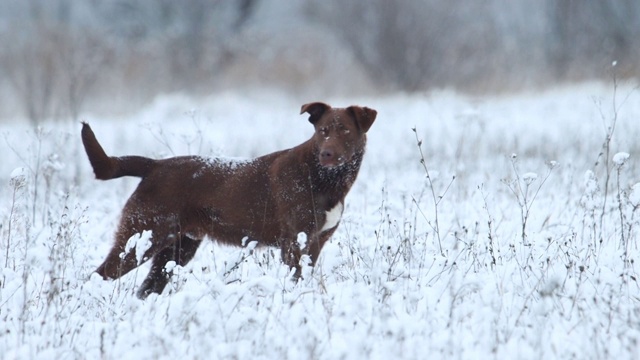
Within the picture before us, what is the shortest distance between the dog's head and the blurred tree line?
46.6 feet

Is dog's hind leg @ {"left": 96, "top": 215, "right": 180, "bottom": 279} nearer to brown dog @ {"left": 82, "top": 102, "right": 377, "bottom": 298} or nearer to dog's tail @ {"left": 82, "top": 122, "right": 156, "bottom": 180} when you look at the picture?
brown dog @ {"left": 82, "top": 102, "right": 377, "bottom": 298}

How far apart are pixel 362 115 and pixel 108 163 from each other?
180cm

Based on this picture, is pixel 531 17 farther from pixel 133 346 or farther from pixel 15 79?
pixel 133 346

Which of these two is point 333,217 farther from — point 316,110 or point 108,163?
point 108,163

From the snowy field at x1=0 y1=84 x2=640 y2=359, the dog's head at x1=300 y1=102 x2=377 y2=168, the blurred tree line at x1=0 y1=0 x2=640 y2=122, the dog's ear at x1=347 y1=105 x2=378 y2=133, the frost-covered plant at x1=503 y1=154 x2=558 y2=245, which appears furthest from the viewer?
the blurred tree line at x1=0 y1=0 x2=640 y2=122

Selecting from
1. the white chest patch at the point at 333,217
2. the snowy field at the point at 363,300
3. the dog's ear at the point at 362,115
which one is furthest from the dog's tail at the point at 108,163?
the dog's ear at the point at 362,115

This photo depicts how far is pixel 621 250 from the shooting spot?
4.91m

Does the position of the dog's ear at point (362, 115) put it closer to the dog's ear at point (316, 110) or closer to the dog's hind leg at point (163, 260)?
the dog's ear at point (316, 110)

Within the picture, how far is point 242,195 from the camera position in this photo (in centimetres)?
464

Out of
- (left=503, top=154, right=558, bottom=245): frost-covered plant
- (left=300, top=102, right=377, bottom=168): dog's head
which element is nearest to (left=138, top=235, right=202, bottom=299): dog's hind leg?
(left=300, top=102, right=377, bottom=168): dog's head

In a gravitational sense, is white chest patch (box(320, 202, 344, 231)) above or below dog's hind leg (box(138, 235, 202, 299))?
above

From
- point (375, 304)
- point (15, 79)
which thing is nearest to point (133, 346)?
point (375, 304)

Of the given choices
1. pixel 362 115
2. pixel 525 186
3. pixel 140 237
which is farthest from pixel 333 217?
pixel 525 186

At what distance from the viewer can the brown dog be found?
453 centimetres
